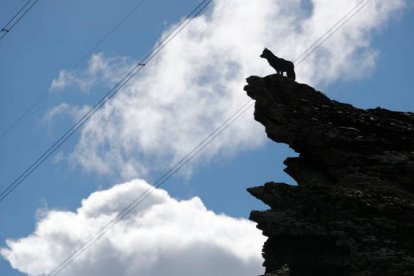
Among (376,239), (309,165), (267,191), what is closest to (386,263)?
(376,239)

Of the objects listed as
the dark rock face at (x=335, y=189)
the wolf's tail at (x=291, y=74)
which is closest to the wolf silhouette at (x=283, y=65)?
the wolf's tail at (x=291, y=74)

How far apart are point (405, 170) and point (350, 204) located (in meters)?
5.13

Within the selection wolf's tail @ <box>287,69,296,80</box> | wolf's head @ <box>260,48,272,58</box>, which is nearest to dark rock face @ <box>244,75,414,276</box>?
wolf's tail @ <box>287,69,296,80</box>

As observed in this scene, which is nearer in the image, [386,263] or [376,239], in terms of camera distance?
[386,263]

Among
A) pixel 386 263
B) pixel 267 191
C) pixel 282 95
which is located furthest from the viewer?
pixel 282 95

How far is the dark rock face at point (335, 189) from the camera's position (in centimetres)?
2655

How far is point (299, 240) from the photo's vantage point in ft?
90.4

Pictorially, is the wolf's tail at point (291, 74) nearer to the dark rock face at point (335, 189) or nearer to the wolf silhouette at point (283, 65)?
the wolf silhouette at point (283, 65)

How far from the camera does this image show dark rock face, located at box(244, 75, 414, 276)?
26.5 metres

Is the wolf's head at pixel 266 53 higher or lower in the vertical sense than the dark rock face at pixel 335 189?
higher

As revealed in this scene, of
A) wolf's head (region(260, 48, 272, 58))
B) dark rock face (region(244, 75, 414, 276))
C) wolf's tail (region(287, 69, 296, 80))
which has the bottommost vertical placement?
dark rock face (region(244, 75, 414, 276))

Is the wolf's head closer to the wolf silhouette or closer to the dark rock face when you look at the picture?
the wolf silhouette

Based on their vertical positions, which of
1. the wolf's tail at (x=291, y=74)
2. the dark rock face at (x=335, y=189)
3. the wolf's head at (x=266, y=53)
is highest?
the wolf's head at (x=266, y=53)

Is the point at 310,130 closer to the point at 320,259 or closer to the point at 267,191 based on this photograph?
the point at 267,191
